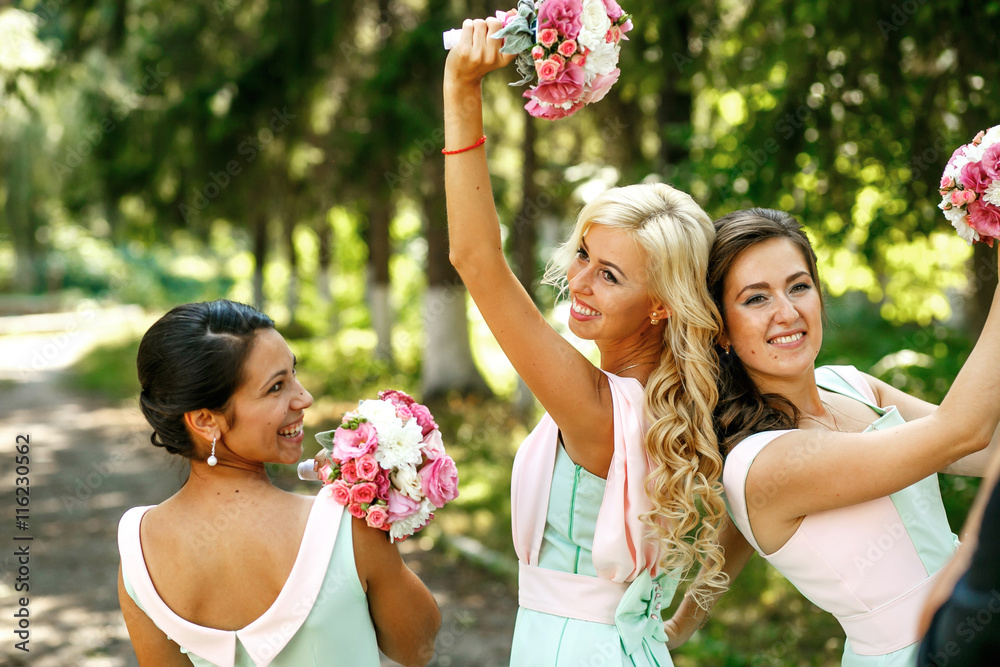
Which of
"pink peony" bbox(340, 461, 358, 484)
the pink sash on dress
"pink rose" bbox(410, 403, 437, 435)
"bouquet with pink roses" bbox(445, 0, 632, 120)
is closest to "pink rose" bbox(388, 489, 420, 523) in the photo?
"pink peony" bbox(340, 461, 358, 484)

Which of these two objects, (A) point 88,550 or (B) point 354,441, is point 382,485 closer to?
(B) point 354,441

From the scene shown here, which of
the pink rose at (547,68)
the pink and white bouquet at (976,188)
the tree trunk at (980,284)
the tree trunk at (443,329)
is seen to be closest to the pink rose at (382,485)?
the pink rose at (547,68)

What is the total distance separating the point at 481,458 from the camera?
9.45 meters

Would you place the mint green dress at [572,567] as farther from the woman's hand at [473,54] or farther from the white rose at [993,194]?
the white rose at [993,194]

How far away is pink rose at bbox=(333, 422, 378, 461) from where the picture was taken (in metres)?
2.09

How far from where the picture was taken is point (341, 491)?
2.08 m

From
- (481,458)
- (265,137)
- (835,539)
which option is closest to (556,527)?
(835,539)

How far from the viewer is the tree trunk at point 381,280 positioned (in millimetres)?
14984

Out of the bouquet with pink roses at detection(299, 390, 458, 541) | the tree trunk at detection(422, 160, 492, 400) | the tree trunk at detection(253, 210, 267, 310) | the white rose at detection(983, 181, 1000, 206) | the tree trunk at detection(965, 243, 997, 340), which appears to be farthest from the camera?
the tree trunk at detection(253, 210, 267, 310)

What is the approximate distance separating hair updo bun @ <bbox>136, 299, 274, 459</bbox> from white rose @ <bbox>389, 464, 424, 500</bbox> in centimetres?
47

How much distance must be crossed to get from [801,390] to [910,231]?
9.97 ft

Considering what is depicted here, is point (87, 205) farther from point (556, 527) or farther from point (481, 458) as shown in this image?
point (556, 527)

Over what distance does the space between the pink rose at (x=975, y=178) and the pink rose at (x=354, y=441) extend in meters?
1.75

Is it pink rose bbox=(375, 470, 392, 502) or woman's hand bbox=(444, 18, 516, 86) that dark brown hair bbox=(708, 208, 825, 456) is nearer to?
woman's hand bbox=(444, 18, 516, 86)
